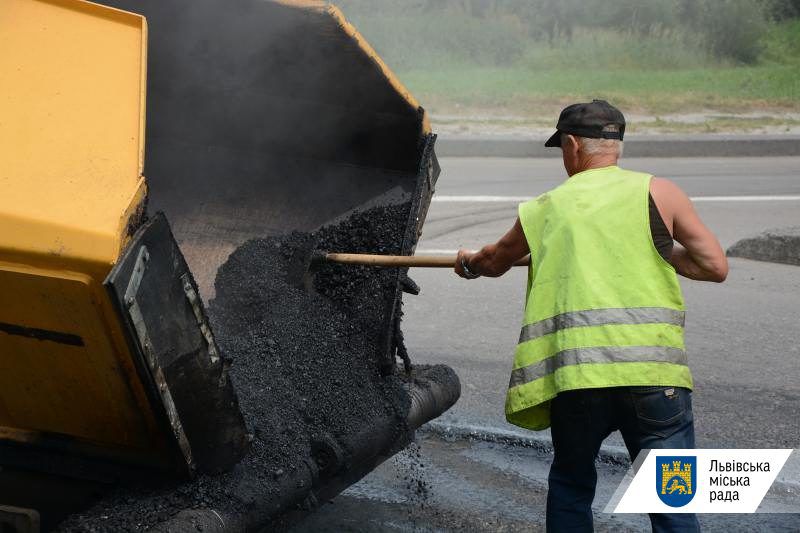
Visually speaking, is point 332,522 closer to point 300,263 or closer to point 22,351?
point 300,263

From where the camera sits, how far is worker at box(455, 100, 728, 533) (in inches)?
98.4

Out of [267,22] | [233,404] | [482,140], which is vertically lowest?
[482,140]

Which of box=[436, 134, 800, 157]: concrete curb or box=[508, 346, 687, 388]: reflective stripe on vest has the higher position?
box=[508, 346, 687, 388]: reflective stripe on vest

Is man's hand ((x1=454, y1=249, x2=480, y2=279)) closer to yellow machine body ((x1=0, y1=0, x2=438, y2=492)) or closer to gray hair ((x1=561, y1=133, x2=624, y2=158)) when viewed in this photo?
yellow machine body ((x1=0, y1=0, x2=438, y2=492))

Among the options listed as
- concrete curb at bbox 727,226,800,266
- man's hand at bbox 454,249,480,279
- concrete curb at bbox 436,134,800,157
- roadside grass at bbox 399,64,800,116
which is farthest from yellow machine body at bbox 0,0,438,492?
roadside grass at bbox 399,64,800,116

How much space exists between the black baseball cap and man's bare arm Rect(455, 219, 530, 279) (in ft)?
0.95

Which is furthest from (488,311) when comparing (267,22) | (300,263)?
(267,22)

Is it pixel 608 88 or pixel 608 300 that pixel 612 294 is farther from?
pixel 608 88

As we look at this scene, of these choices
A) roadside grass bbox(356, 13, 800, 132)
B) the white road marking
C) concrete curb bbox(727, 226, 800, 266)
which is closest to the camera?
concrete curb bbox(727, 226, 800, 266)

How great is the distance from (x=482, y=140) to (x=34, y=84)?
30.6 feet

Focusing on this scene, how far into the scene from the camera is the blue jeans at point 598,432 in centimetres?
253

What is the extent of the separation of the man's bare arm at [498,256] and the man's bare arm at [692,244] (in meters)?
0.40

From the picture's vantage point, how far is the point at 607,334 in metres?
2.50

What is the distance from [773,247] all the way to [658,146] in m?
4.84
